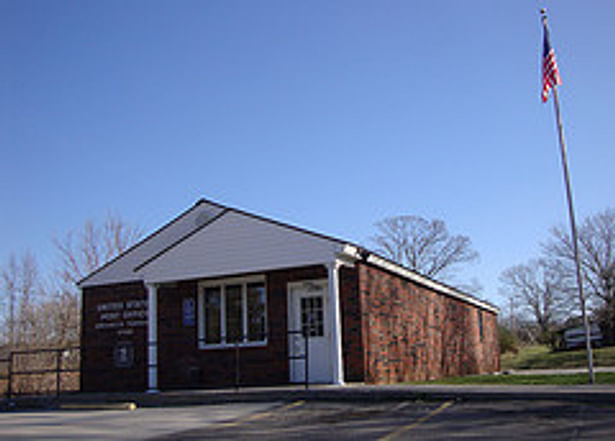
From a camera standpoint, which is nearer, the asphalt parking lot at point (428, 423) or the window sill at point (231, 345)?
the asphalt parking lot at point (428, 423)

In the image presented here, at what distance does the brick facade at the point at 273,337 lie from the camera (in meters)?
14.2

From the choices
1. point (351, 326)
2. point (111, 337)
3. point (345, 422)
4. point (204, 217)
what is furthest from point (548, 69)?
point (111, 337)

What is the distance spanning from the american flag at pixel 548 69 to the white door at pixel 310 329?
21.1ft

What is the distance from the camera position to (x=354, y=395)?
10703mm

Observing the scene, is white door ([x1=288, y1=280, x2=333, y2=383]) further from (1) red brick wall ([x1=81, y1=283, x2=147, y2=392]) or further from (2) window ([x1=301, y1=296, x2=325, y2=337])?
(1) red brick wall ([x1=81, y1=283, x2=147, y2=392])

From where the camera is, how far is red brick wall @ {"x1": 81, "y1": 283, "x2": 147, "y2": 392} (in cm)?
1723

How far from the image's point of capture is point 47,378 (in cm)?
2105

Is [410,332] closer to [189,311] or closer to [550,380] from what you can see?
[550,380]

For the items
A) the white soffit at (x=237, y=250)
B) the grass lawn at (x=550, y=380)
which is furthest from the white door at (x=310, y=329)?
the grass lawn at (x=550, y=380)

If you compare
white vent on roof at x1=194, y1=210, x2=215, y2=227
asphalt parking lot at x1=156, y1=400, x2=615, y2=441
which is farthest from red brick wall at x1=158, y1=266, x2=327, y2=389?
asphalt parking lot at x1=156, y1=400, x2=615, y2=441

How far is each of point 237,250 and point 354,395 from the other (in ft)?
15.6

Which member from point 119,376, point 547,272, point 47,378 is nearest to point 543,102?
point 119,376

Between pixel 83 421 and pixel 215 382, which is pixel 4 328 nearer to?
pixel 215 382

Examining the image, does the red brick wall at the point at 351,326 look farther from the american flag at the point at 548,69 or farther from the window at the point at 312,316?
the american flag at the point at 548,69
